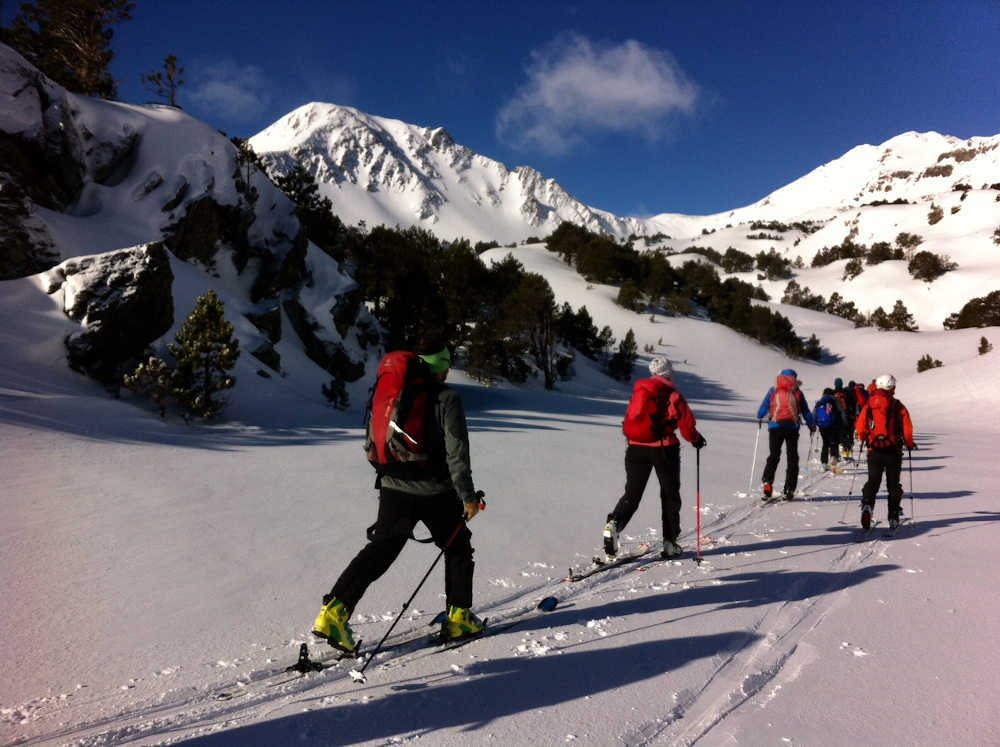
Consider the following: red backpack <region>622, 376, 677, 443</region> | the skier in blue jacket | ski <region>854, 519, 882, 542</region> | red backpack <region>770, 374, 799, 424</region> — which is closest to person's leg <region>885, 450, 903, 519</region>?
ski <region>854, 519, 882, 542</region>

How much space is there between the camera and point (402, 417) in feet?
8.98

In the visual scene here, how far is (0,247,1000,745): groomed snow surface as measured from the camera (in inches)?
88.4

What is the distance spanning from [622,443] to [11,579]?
33.4 feet

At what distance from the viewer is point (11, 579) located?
10.7 ft

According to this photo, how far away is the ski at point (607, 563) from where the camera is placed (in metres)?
4.09

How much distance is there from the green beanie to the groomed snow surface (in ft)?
5.37

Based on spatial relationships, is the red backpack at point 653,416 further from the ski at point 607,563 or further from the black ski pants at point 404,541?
the black ski pants at point 404,541

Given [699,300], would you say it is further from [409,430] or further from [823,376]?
[409,430]

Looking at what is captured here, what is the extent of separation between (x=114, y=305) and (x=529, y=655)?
432 inches

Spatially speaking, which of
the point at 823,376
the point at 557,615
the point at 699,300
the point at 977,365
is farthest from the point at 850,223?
the point at 557,615

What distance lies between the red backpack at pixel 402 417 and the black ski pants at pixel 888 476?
539 cm

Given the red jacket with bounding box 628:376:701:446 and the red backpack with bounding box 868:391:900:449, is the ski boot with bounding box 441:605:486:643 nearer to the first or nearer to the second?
the red jacket with bounding box 628:376:701:446

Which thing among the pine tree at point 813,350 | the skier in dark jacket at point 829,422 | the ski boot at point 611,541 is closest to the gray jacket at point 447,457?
the ski boot at point 611,541

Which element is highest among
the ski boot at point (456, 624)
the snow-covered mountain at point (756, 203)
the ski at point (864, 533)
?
the snow-covered mountain at point (756, 203)
